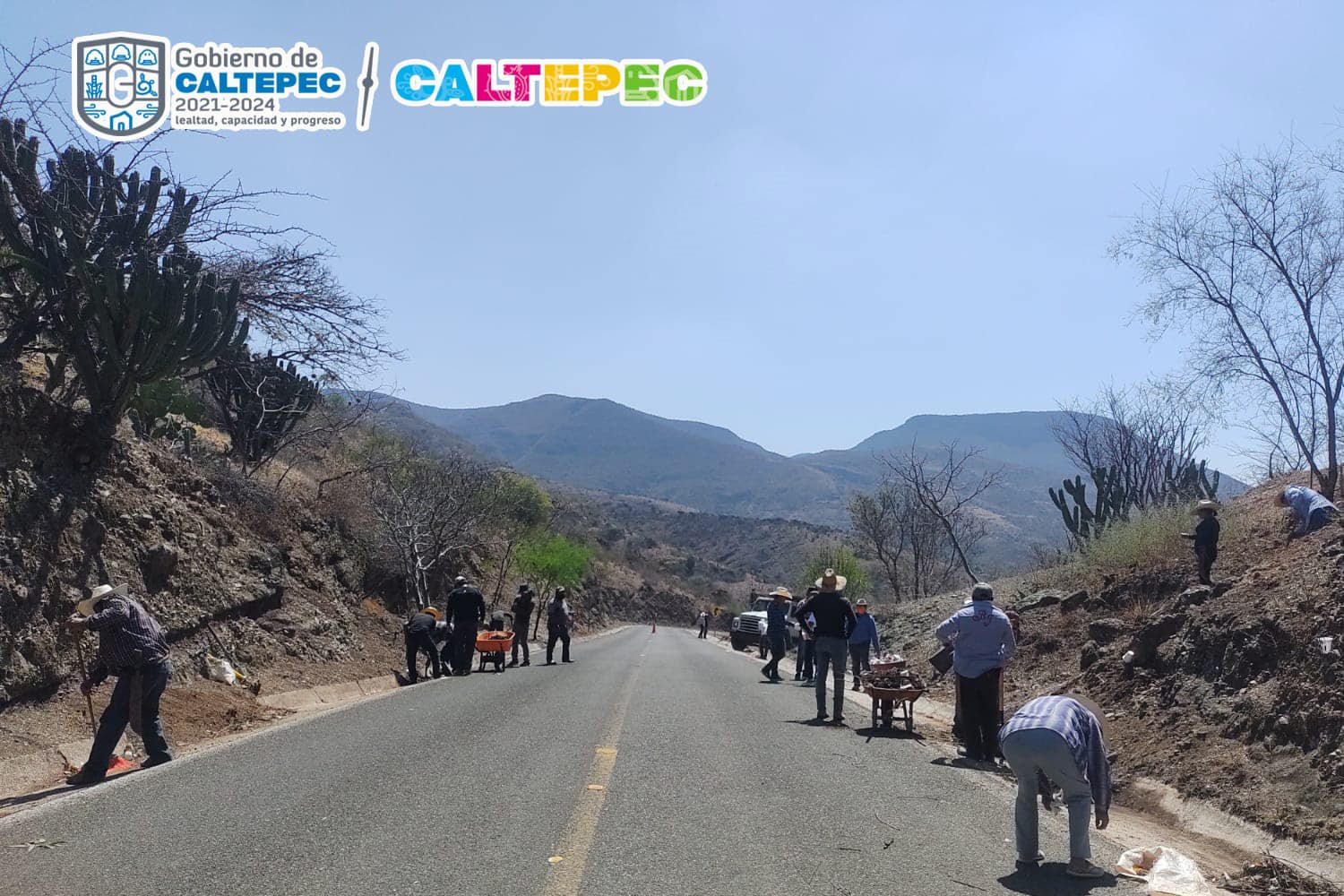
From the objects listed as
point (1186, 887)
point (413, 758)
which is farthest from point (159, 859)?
point (1186, 887)

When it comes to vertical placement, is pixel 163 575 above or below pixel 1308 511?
below

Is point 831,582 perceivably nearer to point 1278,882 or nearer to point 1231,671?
point 1231,671

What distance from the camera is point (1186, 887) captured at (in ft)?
19.0

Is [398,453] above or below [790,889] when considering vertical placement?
above

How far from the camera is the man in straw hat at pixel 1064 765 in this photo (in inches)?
233

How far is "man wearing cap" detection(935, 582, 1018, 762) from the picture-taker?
10.2 meters

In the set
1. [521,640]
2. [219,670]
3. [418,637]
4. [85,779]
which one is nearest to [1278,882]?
[85,779]

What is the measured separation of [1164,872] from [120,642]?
8.12 meters

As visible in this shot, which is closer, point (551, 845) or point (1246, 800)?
point (551, 845)

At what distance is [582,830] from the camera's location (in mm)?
6672

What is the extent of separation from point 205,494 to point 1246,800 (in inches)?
625

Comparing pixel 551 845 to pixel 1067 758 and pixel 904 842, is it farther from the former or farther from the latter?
pixel 1067 758

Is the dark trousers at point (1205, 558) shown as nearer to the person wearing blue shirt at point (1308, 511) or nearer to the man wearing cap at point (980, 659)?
the person wearing blue shirt at point (1308, 511)

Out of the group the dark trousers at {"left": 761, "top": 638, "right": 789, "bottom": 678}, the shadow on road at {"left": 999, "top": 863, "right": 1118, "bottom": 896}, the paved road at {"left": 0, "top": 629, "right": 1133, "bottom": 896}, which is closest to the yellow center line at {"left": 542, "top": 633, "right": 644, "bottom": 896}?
the paved road at {"left": 0, "top": 629, "right": 1133, "bottom": 896}
